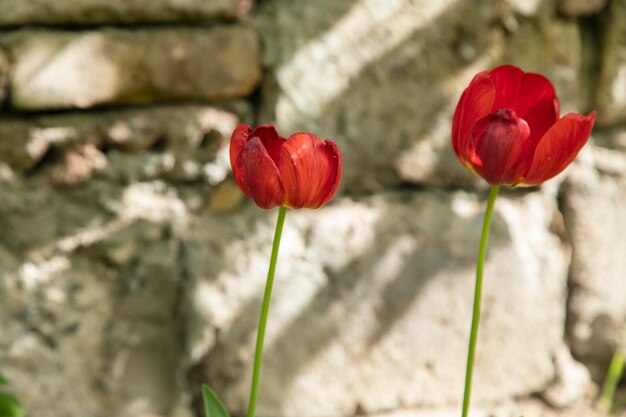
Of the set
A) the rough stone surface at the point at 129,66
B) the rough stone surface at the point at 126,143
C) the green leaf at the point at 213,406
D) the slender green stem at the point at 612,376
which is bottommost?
the slender green stem at the point at 612,376

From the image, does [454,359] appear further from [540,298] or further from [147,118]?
[147,118]

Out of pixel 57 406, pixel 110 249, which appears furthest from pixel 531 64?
pixel 57 406

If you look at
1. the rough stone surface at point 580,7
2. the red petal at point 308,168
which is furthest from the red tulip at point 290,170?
the rough stone surface at point 580,7

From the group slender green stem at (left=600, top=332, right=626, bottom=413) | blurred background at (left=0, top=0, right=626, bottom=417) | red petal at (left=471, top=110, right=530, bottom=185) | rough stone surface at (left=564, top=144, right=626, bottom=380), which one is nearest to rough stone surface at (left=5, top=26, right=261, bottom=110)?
blurred background at (left=0, top=0, right=626, bottom=417)

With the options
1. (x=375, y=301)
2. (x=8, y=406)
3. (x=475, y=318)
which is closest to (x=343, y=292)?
(x=375, y=301)

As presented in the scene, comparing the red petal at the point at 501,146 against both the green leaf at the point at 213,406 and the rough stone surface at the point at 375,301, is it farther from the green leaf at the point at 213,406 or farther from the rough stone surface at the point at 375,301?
the rough stone surface at the point at 375,301

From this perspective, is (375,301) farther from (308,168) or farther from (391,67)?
(308,168)

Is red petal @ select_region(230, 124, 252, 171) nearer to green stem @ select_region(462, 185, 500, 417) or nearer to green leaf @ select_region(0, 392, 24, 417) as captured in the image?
green stem @ select_region(462, 185, 500, 417)
